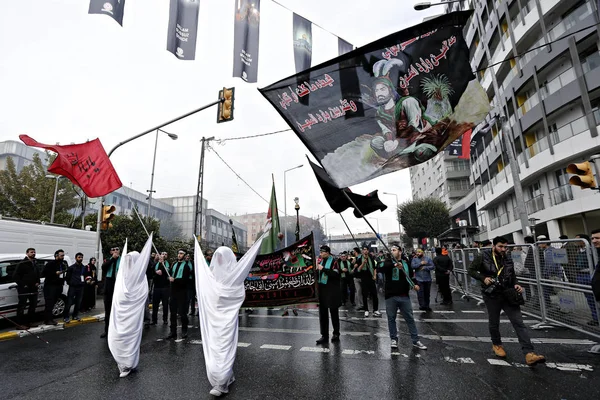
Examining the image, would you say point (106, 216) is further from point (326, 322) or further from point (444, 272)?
point (444, 272)

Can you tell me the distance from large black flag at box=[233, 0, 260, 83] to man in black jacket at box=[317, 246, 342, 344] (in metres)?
5.45

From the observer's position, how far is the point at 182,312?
25.4 feet

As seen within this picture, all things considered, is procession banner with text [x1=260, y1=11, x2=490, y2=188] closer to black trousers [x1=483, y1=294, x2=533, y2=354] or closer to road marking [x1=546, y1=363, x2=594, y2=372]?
black trousers [x1=483, y1=294, x2=533, y2=354]

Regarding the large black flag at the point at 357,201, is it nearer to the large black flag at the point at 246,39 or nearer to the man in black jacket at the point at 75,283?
the large black flag at the point at 246,39

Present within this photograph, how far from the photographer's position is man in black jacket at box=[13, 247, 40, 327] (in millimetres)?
8577

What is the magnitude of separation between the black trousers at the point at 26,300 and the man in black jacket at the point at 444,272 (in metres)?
11.8

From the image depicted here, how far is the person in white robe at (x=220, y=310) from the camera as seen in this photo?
427 cm

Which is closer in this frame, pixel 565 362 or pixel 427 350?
pixel 565 362

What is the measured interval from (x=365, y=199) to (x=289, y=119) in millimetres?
3543

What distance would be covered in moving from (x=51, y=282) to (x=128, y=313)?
17.1ft

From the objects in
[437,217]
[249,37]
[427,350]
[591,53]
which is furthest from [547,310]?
[437,217]

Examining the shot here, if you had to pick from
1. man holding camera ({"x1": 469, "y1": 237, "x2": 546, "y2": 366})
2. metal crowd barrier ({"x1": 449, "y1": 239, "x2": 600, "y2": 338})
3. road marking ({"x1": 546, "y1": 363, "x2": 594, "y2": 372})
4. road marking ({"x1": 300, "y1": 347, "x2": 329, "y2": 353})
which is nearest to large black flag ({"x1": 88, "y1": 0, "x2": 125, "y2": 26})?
road marking ({"x1": 300, "y1": 347, "x2": 329, "y2": 353})

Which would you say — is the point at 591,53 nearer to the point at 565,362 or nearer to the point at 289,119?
the point at 565,362

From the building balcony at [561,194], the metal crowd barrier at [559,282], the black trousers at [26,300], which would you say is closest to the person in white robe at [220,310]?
the metal crowd barrier at [559,282]
